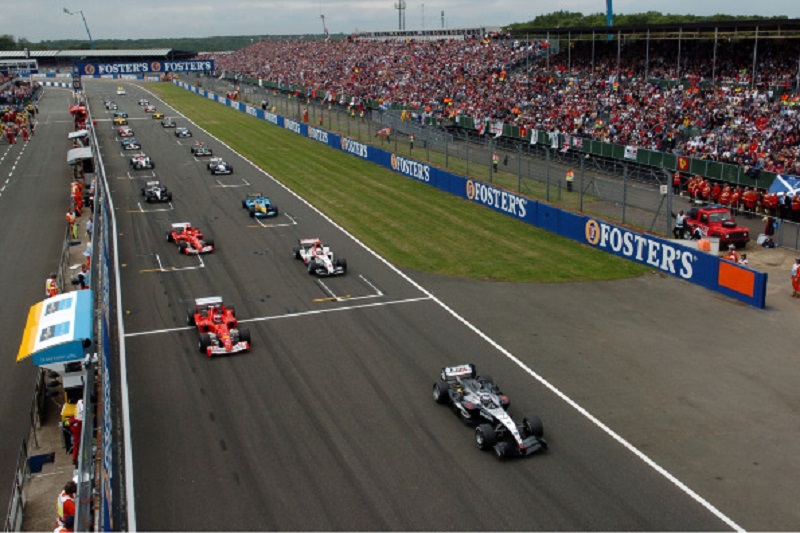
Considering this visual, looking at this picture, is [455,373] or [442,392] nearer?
[442,392]

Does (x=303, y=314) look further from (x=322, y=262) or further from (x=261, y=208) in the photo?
(x=261, y=208)

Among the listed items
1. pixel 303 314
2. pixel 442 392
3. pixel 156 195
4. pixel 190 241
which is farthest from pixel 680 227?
pixel 156 195

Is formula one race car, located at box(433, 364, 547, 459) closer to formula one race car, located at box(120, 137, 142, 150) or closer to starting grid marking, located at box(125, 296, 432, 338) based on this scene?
starting grid marking, located at box(125, 296, 432, 338)

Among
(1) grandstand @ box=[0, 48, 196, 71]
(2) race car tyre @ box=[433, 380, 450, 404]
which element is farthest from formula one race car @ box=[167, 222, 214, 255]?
(1) grandstand @ box=[0, 48, 196, 71]

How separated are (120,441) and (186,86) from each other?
129208mm

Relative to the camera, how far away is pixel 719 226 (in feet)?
108

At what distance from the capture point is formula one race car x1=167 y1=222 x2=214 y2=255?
33.0 metres

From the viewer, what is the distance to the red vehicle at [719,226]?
107ft

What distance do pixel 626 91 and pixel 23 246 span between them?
4036 centimetres

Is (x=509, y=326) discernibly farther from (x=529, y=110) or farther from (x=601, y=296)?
(x=529, y=110)

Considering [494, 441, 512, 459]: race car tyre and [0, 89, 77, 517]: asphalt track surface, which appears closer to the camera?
[494, 441, 512, 459]: race car tyre

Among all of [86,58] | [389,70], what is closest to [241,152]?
[389,70]

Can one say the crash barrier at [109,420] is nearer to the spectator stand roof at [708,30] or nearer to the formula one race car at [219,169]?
the formula one race car at [219,169]

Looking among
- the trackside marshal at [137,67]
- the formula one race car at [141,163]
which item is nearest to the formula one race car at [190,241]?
the formula one race car at [141,163]
